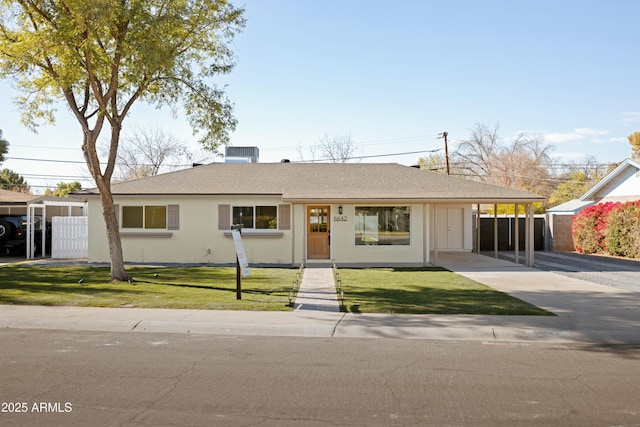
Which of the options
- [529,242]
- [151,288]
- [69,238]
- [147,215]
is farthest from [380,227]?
[69,238]

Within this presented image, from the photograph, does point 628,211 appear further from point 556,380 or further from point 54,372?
point 54,372

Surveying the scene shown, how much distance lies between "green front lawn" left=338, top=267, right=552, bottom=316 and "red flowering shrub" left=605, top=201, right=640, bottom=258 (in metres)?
10.5

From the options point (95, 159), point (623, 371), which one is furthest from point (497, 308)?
point (95, 159)

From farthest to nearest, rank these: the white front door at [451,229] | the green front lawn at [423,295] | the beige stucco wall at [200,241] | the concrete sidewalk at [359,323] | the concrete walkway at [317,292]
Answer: the white front door at [451,229], the beige stucco wall at [200,241], the concrete walkway at [317,292], the green front lawn at [423,295], the concrete sidewalk at [359,323]

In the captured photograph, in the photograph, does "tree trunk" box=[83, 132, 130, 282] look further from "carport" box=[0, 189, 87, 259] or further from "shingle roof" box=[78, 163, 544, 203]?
"carport" box=[0, 189, 87, 259]

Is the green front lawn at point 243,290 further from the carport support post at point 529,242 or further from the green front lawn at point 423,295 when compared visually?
the carport support post at point 529,242

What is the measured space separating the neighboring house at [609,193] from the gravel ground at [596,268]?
3091mm

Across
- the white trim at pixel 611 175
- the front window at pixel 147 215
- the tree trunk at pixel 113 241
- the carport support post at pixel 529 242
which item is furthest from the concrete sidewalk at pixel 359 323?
the white trim at pixel 611 175

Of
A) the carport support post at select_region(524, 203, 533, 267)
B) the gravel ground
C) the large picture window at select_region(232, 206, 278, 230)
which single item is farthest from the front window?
the gravel ground

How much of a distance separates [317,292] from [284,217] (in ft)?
25.4

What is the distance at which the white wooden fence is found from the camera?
22.4m

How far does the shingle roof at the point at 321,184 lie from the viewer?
781 inches

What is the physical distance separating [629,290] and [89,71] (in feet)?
47.9

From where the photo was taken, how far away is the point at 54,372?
21.2 ft
